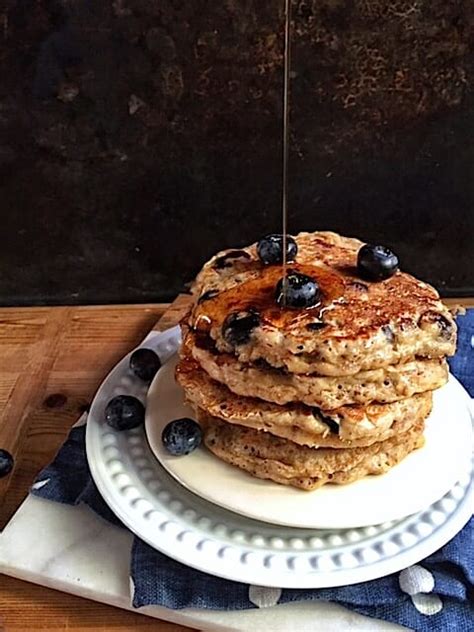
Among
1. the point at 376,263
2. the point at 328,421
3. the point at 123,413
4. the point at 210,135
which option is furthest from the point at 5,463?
the point at 210,135

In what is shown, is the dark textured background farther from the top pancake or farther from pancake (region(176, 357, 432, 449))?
pancake (region(176, 357, 432, 449))

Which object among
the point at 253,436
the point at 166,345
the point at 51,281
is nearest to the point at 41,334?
the point at 51,281

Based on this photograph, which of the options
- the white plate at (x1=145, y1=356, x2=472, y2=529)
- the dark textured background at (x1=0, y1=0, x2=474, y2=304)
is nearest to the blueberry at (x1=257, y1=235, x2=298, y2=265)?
the white plate at (x1=145, y1=356, x2=472, y2=529)

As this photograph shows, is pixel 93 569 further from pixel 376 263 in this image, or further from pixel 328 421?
pixel 376 263

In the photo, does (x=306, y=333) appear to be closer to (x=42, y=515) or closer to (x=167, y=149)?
(x=42, y=515)

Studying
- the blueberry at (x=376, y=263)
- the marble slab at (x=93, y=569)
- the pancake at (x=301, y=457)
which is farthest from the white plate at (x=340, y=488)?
the blueberry at (x=376, y=263)

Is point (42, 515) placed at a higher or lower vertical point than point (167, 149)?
lower
